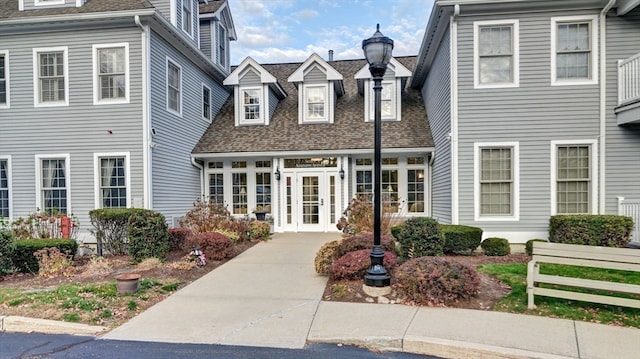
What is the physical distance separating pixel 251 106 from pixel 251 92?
55cm

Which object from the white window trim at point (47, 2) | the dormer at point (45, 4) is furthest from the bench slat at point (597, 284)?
the white window trim at point (47, 2)

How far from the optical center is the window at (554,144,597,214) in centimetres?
982

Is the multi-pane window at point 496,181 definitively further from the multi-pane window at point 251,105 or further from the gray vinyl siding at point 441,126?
the multi-pane window at point 251,105

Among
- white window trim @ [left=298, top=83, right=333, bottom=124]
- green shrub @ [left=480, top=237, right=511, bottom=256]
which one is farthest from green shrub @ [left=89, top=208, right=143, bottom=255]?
green shrub @ [left=480, top=237, right=511, bottom=256]

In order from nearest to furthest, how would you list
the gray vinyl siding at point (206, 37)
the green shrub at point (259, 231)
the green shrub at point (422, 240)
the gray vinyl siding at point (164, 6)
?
the green shrub at point (422, 240), the green shrub at point (259, 231), the gray vinyl siding at point (164, 6), the gray vinyl siding at point (206, 37)

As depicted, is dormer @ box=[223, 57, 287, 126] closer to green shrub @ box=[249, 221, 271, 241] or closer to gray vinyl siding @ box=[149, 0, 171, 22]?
gray vinyl siding @ box=[149, 0, 171, 22]

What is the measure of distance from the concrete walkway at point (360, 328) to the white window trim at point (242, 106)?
937 cm

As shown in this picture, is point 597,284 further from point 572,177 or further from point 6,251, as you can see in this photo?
point 6,251

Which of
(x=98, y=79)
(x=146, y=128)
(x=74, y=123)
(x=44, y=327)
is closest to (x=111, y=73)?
(x=98, y=79)

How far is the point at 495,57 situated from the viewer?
395 inches

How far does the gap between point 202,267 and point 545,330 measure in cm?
654

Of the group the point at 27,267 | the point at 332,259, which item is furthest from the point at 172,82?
the point at 332,259

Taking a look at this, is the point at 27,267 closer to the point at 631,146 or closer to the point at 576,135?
the point at 576,135

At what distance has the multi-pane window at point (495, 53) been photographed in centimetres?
992
